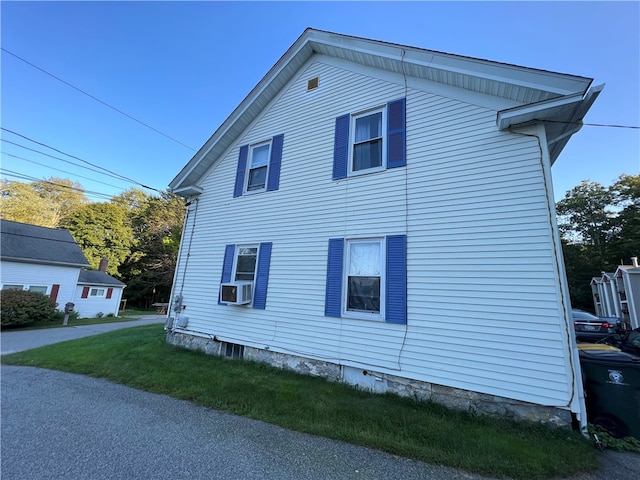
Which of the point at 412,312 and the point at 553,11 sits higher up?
the point at 553,11

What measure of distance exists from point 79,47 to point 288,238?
11407mm

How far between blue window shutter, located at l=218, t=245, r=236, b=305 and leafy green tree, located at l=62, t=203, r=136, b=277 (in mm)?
27465

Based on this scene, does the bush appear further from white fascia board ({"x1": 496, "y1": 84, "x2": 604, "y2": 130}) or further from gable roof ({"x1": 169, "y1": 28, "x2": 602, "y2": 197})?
white fascia board ({"x1": 496, "y1": 84, "x2": 604, "y2": 130})

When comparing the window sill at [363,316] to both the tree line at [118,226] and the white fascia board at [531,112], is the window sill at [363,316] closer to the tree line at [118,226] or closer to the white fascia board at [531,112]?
the white fascia board at [531,112]

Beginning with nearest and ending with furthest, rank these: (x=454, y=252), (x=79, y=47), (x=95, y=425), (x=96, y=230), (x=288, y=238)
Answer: (x=95, y=425) < (x=454, y=252) < (x=288, y=238) < (x=79, y=47) < (x=96, y=230)

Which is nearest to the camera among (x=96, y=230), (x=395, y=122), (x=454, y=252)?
(x=454, y=252)

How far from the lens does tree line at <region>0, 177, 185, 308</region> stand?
26859 millimetres

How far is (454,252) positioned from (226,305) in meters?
5.53

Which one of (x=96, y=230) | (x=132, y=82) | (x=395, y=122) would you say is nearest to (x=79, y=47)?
(x=132, y=82)

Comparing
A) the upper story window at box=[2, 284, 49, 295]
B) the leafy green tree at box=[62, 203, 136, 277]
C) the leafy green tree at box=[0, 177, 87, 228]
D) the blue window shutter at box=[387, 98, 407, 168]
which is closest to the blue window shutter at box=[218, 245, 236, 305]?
the blue window shutter at box=[387, 98, 407, 168]

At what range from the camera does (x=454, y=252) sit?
4559mm

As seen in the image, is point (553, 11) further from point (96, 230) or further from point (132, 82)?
point (96, 230)

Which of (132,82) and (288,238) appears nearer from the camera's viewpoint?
(288,238)

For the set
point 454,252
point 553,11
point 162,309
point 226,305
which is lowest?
point 162,309
